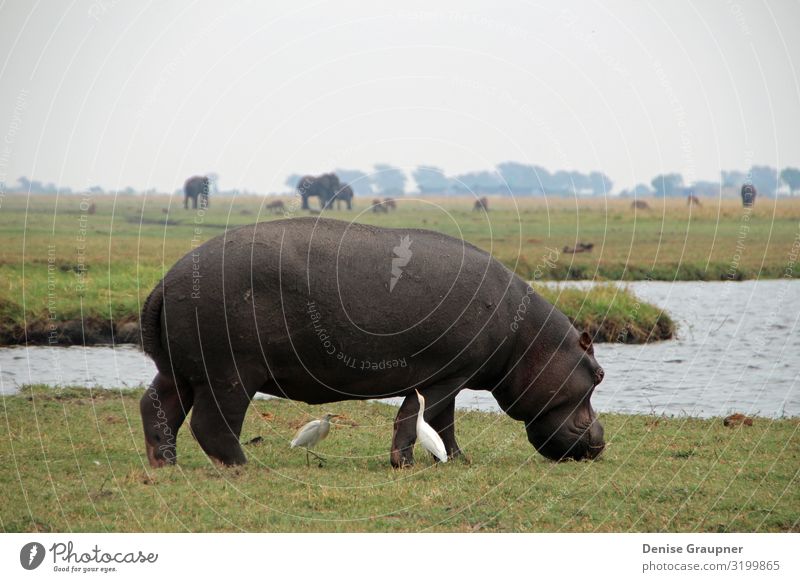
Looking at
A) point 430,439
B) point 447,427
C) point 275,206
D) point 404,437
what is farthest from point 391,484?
point 275,206

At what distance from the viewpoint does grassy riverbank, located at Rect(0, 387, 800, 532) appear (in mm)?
9180

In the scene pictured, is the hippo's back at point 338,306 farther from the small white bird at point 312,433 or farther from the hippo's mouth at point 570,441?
the hippo's mouth at point 570,441

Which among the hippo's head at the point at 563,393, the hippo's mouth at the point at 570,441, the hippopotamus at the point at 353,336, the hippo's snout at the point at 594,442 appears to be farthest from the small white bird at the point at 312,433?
the hippo's snout at the point at 594,442

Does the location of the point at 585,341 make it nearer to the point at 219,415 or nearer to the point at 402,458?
the point at 402,458

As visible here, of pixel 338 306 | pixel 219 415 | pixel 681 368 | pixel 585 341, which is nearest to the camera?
pixel 219 415

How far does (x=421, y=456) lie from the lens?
11727 millimetres

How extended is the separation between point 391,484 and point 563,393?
2179 mm

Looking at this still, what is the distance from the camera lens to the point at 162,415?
10695mm

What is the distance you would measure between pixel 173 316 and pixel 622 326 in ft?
46.2

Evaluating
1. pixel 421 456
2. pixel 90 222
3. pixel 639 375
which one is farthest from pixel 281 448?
pixel 90 222

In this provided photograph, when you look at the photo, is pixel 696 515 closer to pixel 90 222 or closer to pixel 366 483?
pixel 366 483

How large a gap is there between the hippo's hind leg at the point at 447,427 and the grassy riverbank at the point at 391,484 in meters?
0.23

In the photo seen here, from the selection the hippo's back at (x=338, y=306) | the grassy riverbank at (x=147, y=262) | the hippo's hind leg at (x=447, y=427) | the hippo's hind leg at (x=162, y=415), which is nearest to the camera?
the hippo's back at (x=338, y=306)

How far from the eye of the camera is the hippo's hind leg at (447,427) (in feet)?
38.0
